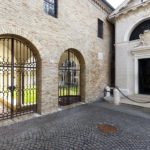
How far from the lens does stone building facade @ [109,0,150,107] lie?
10.5 m

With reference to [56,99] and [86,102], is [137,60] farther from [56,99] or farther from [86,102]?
[56,99]

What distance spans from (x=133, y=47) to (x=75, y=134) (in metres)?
8.13

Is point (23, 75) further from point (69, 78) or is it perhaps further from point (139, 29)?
point (139, 29)

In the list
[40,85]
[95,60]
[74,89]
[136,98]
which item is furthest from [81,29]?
[136,98]

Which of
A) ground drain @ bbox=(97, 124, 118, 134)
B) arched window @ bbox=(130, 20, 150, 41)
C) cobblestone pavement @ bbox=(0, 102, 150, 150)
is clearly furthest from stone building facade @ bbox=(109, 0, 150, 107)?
ground drain @ bbox=(97, 124, 118, 134)

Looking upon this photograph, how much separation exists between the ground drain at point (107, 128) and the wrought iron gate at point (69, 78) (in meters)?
3.35

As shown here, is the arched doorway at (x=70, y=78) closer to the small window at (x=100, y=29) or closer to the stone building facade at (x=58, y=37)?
the stone building facade at (x=58, y=37)

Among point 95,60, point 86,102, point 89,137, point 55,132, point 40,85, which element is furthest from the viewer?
point 95,60

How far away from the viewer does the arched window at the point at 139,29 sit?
419 inches

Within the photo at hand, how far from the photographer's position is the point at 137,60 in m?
→ 10.9

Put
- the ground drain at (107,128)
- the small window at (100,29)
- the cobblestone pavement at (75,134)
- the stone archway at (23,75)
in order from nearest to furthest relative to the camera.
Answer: the cobblestone pavement at (75,134)
the ground drain at (107,128)
the stone archway at (23,75)
the small window at (100,29)

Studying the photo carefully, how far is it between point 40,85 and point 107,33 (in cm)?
740

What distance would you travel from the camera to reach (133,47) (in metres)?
11.1

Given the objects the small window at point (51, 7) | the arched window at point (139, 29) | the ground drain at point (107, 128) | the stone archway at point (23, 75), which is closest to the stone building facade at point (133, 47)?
the arched window at point (139, 29)
